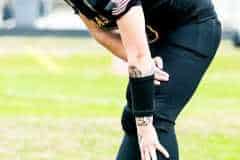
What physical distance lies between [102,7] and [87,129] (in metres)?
3.32

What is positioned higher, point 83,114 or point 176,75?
point 176,75

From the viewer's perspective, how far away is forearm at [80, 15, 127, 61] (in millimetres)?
2261

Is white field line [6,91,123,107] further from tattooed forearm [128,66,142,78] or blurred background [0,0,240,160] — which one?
tattooed forearm [128,66,142,78]

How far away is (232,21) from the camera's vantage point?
25672 millimetres

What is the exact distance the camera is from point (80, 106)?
737 cm

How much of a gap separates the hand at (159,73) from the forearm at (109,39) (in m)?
0.09

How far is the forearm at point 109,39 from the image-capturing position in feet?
7.42

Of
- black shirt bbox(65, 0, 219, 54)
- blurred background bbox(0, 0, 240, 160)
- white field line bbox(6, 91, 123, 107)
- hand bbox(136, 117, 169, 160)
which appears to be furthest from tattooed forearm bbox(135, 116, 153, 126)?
white field line bbox(6, 91, 123, 107)

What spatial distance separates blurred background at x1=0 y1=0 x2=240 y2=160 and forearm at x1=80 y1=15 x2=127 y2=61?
2146 millimetres

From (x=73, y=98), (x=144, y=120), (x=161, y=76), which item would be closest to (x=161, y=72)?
(x=161, y=76)

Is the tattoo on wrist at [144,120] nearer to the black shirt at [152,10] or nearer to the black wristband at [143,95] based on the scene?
the black wristband at [143,95]

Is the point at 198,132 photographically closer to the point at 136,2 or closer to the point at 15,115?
the point at 15,115

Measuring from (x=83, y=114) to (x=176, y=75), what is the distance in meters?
4.40

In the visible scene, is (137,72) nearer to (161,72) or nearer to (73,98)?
(161,72)
